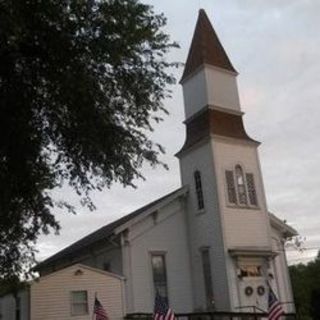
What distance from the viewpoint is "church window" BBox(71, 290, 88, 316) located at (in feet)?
93.8

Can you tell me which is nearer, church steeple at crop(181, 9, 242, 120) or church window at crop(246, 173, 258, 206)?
church window at crop(246, 173, 258, 206)

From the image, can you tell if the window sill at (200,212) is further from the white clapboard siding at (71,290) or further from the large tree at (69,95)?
the large tree at (69,95)

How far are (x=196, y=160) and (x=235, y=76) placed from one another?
5272mm

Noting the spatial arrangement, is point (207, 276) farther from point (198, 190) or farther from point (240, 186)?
point (240, 186)

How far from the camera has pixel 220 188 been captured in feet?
102

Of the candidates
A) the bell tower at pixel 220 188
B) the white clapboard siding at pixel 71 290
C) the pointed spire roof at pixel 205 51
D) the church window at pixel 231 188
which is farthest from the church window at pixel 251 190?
the white clapboard siding at pixel 71 290

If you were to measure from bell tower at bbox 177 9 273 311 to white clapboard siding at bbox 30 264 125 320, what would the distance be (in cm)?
434

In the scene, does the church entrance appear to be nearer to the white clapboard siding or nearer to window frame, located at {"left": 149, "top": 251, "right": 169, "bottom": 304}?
window frame, located at {"left": 149, "top": 251, "right": 169, "bottom": 304}

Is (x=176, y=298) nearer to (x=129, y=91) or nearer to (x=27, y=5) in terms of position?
(x=129, y=91)

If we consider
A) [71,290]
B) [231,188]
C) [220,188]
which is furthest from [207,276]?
[71,290]

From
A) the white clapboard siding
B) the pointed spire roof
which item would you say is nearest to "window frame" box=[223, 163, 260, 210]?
the pointed spire roof

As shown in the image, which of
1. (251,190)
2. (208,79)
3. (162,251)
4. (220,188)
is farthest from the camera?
(208,79)

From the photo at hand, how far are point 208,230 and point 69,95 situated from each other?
16.2m

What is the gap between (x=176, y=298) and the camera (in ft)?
103
